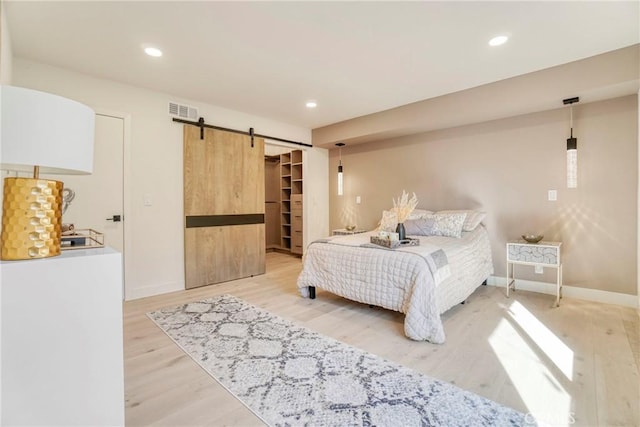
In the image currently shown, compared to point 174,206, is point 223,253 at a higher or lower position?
lower

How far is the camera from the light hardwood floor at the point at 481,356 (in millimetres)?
1604

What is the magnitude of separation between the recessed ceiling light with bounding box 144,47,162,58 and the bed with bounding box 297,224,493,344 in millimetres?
2369

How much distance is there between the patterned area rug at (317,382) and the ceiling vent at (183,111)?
2.51 m

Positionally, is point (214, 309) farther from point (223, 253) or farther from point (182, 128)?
point (182, 128)

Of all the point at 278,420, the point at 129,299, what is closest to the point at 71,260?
the point at 278,420

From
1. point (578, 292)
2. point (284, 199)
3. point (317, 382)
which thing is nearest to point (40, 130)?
point (317, 382)

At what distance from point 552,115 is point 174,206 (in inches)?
182

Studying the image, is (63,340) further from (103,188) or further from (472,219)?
(472,219)

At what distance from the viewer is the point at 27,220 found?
1.04 m

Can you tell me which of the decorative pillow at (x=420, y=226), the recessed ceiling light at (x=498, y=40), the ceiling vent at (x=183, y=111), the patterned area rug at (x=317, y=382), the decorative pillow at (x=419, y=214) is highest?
the recessed ceiling light at (x=498, y=40)

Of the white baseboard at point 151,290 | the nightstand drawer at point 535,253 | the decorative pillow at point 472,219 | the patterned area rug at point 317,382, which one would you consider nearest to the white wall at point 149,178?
the white baseboard at point 151,290

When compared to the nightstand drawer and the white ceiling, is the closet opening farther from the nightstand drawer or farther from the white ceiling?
the nightstand drawer

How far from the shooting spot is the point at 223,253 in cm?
420

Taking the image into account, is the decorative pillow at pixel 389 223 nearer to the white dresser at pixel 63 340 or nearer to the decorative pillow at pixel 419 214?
the decorative pillow at pixel 419 214
